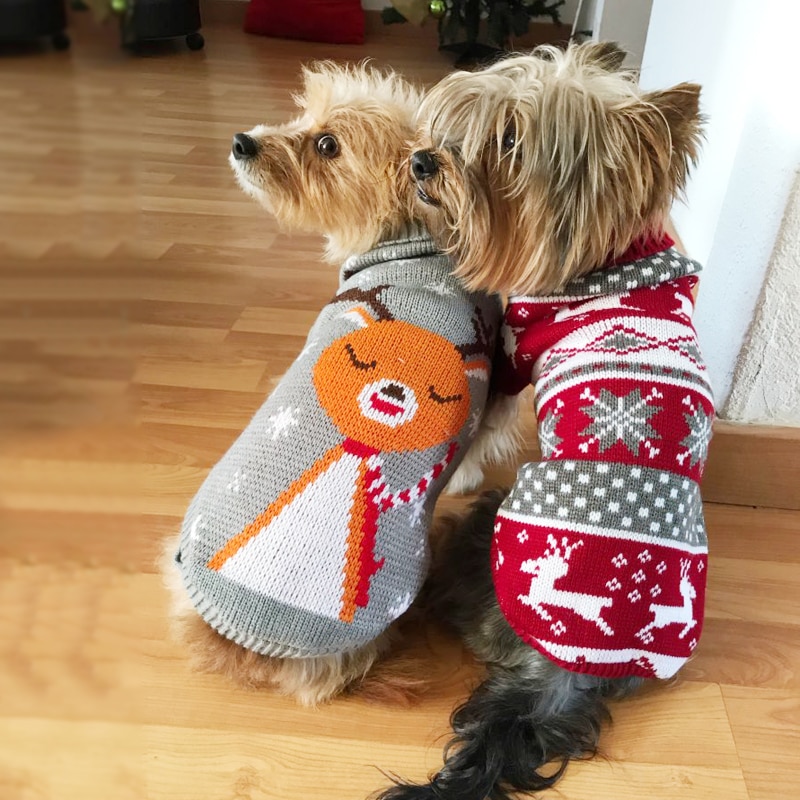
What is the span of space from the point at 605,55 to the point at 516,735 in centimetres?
92

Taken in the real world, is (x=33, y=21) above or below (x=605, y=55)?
above

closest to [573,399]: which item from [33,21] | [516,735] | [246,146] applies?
[516,735]

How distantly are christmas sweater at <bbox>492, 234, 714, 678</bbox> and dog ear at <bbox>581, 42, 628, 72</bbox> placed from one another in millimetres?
380

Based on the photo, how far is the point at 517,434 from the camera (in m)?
1.45

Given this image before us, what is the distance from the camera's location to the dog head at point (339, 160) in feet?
3.83

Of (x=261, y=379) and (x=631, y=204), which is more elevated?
(x=631, y=204)

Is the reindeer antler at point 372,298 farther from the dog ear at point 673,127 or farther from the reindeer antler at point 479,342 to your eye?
the dog ear at point 673,127

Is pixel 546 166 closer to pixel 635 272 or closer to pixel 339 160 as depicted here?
pixel 635 272

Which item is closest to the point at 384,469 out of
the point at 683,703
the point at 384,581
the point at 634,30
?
the point at 384,581

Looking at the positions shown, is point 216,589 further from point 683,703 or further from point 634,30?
point 634,30

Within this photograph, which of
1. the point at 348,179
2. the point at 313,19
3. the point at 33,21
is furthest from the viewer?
the point at 313,19

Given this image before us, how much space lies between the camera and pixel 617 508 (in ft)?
2.80

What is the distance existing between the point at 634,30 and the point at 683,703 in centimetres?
253

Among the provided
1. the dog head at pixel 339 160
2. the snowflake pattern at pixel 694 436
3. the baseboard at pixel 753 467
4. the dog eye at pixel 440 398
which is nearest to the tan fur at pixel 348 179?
the dog head at pixel 339 160
